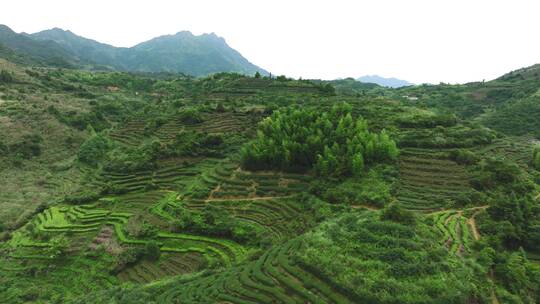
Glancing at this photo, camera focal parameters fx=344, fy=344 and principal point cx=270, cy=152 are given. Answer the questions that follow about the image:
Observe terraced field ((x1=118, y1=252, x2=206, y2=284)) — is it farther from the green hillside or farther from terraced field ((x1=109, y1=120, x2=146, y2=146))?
terraced field ((x1=109, y1=120, x2=146, y2=146))

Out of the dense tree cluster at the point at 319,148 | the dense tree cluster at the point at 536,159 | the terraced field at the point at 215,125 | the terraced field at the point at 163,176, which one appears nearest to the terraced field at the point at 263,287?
the dense tree cluster at the point at 319,148

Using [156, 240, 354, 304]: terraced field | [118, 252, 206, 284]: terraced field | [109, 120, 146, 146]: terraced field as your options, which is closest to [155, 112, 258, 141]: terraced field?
[109, 120, 146, 146]: terraced field

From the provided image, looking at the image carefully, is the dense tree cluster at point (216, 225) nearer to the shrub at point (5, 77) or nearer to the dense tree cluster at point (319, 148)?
the dense tree cluster at point (319, 148)

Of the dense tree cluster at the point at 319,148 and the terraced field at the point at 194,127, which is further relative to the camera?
the terraced field at the point at 194,127

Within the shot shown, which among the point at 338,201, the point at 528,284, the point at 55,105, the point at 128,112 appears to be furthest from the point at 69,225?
the point at 128,112

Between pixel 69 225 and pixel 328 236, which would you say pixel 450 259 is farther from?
pixel 69 225

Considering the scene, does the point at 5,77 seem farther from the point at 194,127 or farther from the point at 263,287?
the point at 263,287
